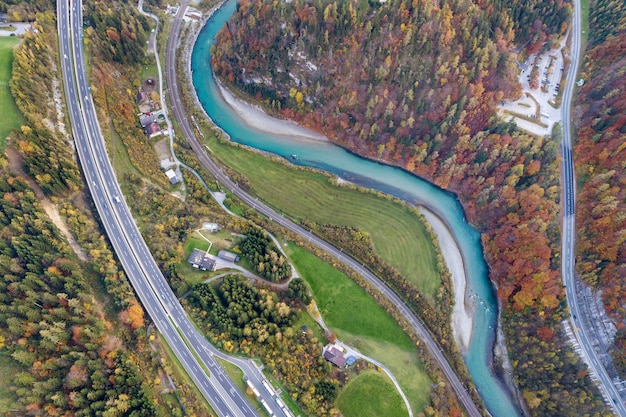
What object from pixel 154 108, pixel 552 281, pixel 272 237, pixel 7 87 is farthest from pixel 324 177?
pixel 7 87

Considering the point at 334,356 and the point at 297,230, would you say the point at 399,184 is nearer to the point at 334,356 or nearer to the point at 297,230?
the point at 297,230

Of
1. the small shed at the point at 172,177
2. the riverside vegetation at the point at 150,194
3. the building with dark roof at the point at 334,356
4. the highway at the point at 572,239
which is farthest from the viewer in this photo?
the small shed at the point at 172,177

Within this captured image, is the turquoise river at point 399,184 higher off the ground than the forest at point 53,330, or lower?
higher

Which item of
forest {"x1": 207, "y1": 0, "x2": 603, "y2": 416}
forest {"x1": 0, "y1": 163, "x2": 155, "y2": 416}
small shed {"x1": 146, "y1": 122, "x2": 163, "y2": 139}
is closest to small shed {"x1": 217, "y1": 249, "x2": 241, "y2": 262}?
forest {"x1": 0, "y1": 163, "x2": 155, "y2": 416}

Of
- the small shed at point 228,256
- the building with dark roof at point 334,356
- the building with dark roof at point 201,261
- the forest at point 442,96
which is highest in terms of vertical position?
the forest at point 442,96

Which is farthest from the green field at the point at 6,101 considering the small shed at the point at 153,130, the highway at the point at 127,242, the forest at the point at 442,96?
the forest at the point at 442,96

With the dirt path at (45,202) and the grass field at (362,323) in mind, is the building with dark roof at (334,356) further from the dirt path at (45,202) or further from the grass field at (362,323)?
the dirt path at (45,202)

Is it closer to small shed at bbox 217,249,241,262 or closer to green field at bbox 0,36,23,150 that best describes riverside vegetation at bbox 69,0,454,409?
small shed at bbox 217,249,241,262
